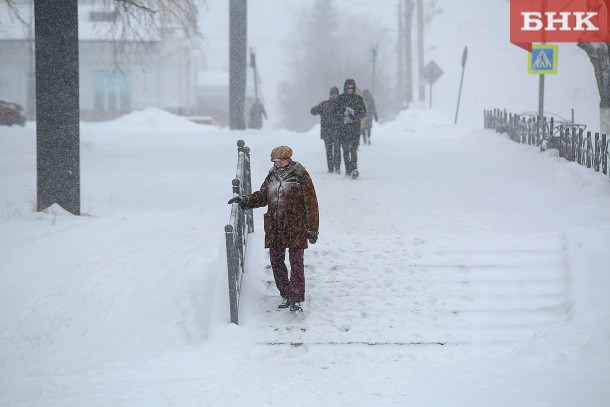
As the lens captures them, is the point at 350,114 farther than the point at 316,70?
No

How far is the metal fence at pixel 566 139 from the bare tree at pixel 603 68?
0.56 metres

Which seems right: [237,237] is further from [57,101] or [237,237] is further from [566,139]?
[566,139]

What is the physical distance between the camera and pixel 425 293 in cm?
842

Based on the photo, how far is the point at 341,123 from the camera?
47.2 feet

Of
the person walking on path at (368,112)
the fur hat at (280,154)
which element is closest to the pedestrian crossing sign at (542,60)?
the person walking on path at (368,112)

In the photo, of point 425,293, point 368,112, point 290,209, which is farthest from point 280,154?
point 368,112

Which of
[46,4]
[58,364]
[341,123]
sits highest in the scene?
[46,4]

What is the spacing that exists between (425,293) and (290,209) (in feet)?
5.39

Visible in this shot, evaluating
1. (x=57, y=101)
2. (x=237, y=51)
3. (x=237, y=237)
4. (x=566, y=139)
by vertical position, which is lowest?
(x=237, y=237)

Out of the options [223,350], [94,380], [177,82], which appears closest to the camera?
[94,380]

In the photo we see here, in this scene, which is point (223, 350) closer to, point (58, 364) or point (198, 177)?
point (58, 364)

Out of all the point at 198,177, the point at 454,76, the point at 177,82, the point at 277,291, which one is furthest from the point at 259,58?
the point at 277,291

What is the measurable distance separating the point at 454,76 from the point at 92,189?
264 feet

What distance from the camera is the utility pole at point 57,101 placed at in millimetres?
11117
